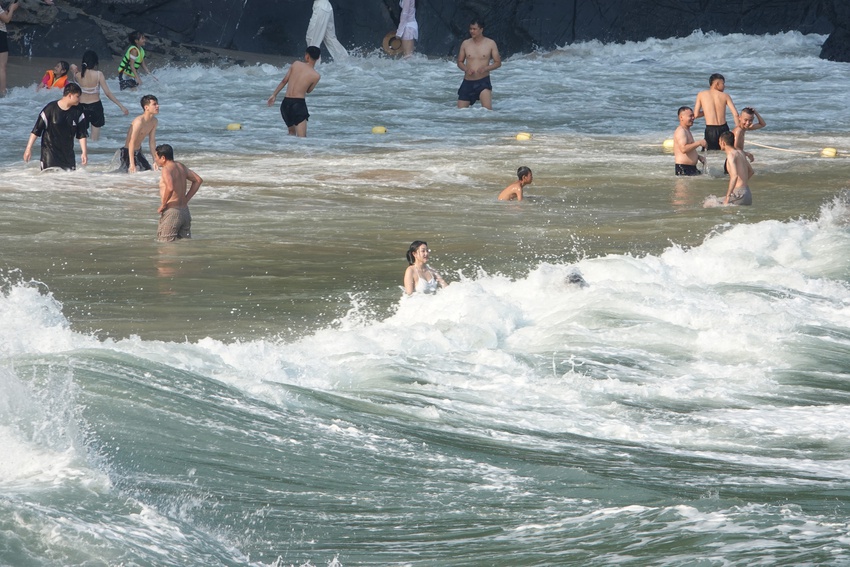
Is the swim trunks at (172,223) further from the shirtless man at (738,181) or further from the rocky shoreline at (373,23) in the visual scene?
the rocky shoreline at (373,23)

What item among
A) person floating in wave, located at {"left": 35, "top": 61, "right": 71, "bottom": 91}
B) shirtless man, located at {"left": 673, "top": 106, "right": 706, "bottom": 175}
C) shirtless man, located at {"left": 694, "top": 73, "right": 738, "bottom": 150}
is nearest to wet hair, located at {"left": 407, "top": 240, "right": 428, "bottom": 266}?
shirtless man, located at {"left": 673, "top": 106, "right": 706, "bottom": 175}

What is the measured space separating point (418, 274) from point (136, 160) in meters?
6.28

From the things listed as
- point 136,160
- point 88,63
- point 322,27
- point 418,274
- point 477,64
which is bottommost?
point 418,274

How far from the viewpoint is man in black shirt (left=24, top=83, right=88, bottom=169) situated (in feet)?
46.0

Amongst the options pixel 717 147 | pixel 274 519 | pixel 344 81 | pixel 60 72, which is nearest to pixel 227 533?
pixel 274 519

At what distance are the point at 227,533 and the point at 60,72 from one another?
50.4ft

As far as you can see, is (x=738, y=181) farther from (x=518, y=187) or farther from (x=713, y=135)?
(x=713, y=135)

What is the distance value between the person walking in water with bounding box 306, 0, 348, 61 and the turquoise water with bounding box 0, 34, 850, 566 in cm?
1035

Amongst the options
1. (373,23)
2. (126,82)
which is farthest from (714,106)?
(373,23)

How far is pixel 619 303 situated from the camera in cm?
953

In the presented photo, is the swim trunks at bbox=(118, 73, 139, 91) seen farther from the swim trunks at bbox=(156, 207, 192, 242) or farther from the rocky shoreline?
the swim trunks at bbox=(156, 207, 192, 242)

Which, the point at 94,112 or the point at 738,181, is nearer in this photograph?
the point at 738,181

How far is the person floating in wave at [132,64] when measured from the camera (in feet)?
72.7

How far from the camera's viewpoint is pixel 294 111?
18062 millimetres
